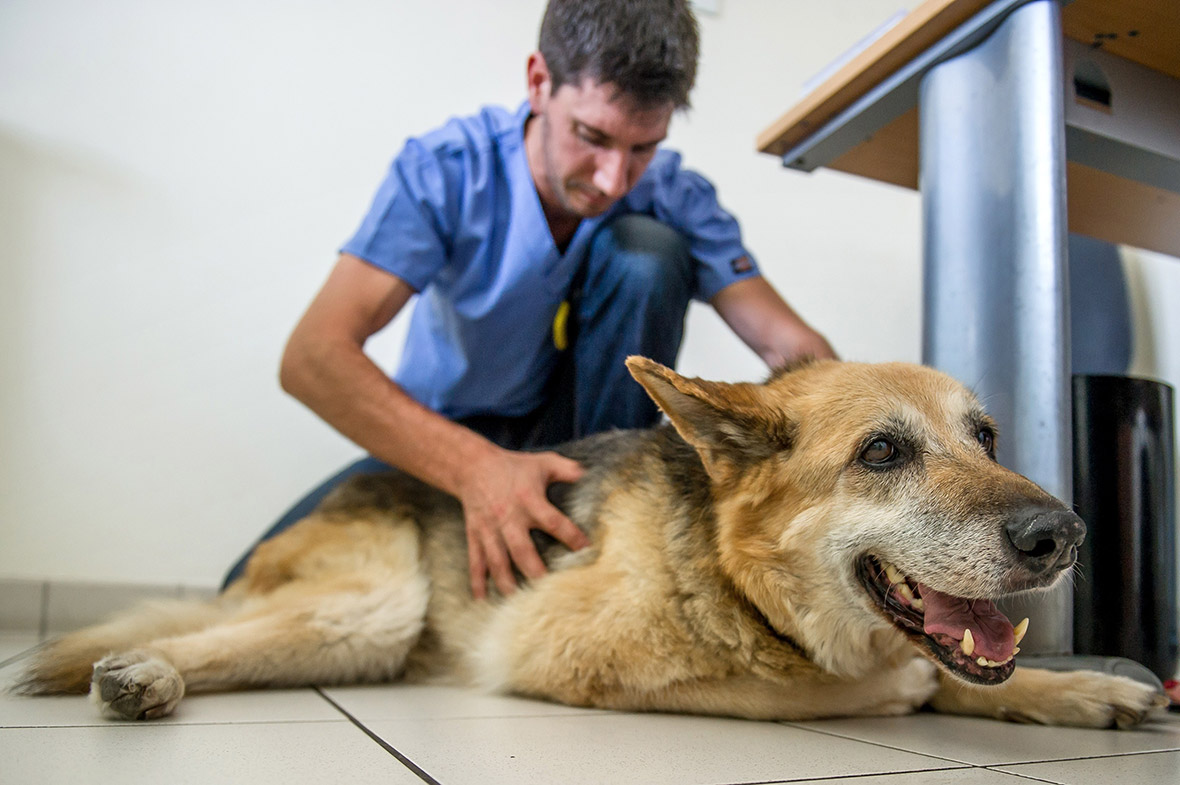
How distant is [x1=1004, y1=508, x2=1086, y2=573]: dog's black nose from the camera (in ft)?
3.42

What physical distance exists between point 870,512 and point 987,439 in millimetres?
322

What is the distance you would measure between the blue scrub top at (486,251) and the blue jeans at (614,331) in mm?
67

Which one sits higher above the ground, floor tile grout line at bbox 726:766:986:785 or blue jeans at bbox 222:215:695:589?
blue jeans at bbox 222:215:695:589

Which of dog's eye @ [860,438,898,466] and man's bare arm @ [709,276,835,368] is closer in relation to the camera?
dog's eye @ [860,438,898,466]

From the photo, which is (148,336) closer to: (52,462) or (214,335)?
(214,335)

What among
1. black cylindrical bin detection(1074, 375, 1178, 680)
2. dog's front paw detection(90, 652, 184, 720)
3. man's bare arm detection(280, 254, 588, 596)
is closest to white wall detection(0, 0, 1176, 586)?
man's bare arm detection(280, 254, 588, 596)

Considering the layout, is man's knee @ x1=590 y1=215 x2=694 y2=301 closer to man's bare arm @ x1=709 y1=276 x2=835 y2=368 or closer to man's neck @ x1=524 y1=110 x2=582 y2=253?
man's neck @ x1=524 y1=110 x2=582 y2=253

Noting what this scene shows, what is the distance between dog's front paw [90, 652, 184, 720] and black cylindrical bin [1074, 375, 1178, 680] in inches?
67.8

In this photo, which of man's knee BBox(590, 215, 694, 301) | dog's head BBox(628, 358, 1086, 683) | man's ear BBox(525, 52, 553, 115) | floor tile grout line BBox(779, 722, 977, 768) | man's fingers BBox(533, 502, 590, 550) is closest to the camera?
floor tile grout line BBox(779, 722, 977, 768)


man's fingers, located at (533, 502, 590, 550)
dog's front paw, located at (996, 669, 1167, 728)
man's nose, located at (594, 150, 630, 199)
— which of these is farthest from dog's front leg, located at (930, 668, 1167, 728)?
man's nose, located at (594, 150, 630, 199)

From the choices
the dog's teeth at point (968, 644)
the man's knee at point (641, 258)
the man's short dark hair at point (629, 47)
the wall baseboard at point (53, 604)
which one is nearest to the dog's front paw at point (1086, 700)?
the dog's teeth at point (968, 644)

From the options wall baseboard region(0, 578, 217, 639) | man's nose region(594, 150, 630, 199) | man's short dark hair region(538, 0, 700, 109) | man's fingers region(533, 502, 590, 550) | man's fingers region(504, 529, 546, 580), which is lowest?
wall baseboard region(0, 578, 217, 639)

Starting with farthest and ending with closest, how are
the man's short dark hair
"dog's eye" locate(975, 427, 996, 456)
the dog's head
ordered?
the man's short dark hair → "dog's eye" locate(975, 427, 996, 456) → the dog's head

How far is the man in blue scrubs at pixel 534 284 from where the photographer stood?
1762mm
